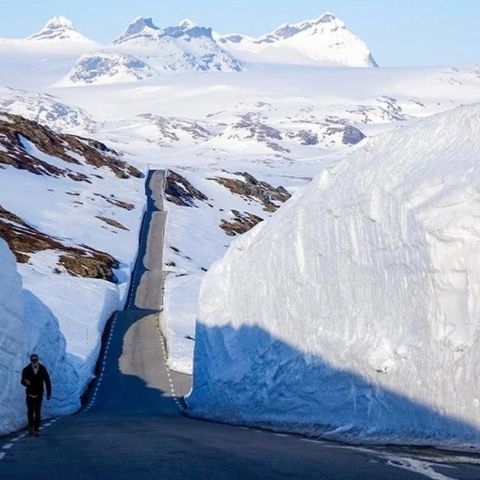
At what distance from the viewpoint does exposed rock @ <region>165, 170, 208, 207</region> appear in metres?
153

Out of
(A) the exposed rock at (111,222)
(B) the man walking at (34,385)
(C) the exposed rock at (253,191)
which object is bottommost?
(B) the man walking at (34,385)

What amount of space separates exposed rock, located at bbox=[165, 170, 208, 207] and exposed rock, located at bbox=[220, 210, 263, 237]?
25.9 feet

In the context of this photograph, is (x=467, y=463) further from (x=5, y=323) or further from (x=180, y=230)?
(x=180, y=230)

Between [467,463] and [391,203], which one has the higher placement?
[391,203]

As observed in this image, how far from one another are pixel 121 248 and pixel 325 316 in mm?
84242

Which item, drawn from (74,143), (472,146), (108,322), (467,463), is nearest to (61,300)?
(108,322)

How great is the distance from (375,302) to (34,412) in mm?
8976

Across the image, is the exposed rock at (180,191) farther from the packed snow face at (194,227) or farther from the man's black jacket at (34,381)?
the man's black jacket at (34,381)

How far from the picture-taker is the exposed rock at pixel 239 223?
136525mm

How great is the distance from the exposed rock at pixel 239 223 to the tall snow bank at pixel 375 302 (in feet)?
334

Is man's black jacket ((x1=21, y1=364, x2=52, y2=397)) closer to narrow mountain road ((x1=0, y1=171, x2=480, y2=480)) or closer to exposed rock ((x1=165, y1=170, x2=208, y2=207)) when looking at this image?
narrow mountain road ((x1=0, y1=171, x2=480, y2=480))

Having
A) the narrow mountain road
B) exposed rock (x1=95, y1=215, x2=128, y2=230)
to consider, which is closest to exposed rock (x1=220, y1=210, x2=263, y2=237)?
exposed rock (x1=95, y1=215, x2=128, y2=230)

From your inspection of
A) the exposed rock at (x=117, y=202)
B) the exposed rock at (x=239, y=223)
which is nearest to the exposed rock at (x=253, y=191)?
the exposed rock at (x=239, y=223)

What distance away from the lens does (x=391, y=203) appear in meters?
22.8
